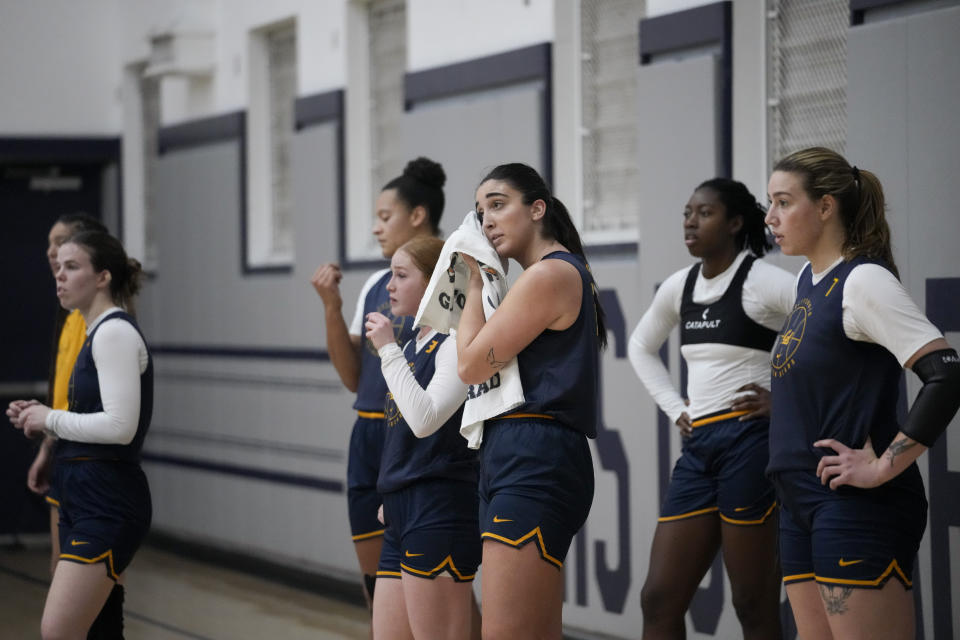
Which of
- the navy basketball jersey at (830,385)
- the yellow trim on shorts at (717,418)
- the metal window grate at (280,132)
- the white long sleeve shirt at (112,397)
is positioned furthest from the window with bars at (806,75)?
the metal window grate at (280,132)

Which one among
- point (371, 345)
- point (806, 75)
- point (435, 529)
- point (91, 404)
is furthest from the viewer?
point (806, 75)

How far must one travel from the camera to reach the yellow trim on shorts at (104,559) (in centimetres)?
344

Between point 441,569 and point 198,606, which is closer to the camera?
point 441,569

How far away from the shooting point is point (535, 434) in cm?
274

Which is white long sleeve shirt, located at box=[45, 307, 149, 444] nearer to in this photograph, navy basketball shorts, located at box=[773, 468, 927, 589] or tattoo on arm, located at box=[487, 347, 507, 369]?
tattoo on arm, located at box=[487, 347, 507, 369]

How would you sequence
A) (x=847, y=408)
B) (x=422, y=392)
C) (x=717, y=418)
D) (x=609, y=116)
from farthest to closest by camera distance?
1. (x=609, y=116)
2. (x=717, y=418)
3. (x=422, y=392)
4. (x=847, y=408)

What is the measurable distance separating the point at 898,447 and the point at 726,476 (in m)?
1.04

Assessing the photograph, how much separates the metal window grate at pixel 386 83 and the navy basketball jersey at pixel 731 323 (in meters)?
2.91

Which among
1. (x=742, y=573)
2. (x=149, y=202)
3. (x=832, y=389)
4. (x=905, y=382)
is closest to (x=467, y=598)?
(x=742, y=573)

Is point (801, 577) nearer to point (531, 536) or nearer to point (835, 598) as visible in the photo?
point (835, 598)

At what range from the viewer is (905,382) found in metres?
3.84

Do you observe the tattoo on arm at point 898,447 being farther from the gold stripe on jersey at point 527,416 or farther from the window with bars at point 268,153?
the window with bars at point 268,153

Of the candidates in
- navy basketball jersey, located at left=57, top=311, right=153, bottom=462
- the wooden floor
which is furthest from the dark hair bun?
the wooden floor

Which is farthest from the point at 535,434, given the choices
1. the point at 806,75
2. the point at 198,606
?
the point at 198,606
